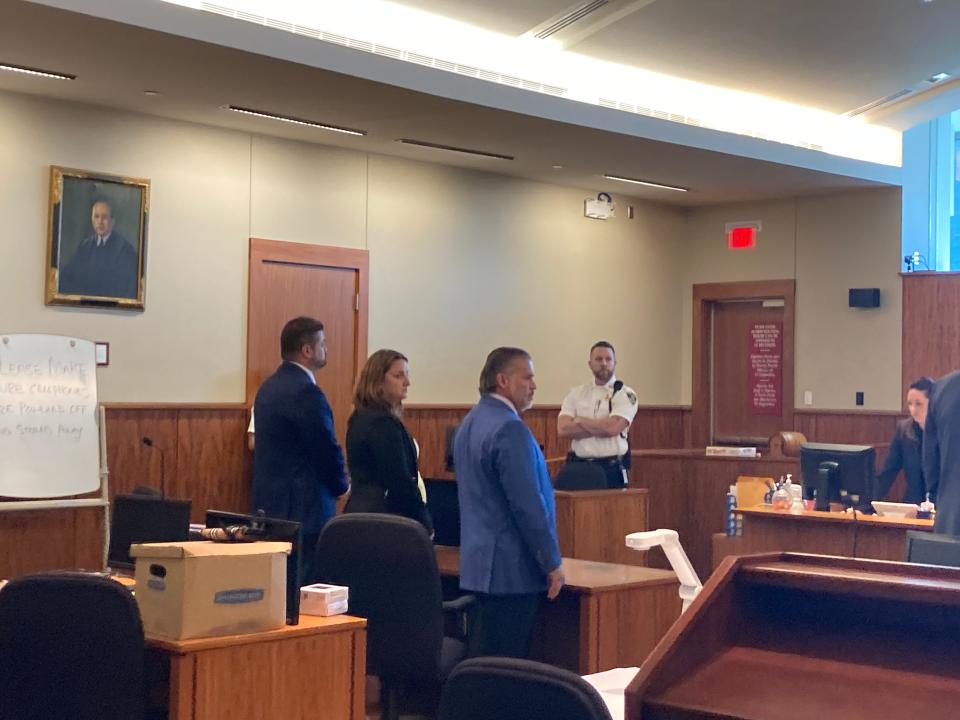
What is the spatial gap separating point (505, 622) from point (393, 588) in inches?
17.5

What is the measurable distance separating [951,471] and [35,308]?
4946 millimetres

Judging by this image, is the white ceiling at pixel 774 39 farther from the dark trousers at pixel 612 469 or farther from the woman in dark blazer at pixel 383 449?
the woman in dark blazer at pixel 383 449

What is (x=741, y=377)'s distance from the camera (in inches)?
410

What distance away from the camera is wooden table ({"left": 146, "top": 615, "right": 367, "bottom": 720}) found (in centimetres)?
321

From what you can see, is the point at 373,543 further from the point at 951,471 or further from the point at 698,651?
the point at 698,651

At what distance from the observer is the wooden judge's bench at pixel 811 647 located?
5.95ft

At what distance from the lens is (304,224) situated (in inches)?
315

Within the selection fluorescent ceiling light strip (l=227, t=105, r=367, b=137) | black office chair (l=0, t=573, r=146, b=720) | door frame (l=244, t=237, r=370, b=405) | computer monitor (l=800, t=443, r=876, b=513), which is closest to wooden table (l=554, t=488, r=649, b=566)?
computer monitor (l=800, t=443, r=876, b=513)

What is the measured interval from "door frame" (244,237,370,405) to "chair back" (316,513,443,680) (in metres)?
3.63

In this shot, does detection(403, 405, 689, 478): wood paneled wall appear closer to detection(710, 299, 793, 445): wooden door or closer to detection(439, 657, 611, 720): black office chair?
detection(710, 299, 793, 445): wooden door

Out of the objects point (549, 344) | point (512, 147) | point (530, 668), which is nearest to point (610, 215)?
point (549, 344)

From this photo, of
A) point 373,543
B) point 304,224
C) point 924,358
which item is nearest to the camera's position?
point 373,543

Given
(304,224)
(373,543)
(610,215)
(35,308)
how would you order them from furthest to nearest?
(610,215)
(304,224)
(35,308)
(373,543)

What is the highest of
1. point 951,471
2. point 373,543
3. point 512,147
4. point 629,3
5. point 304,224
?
point 629,3
